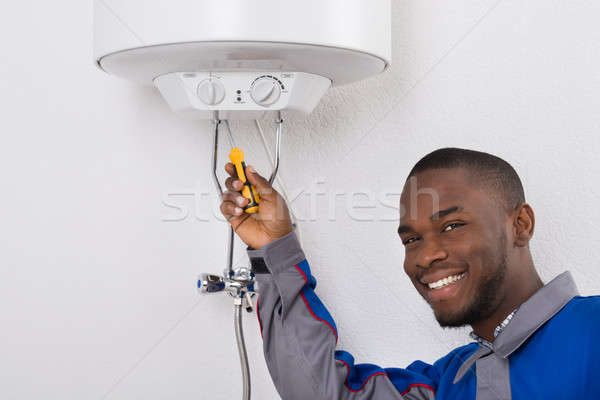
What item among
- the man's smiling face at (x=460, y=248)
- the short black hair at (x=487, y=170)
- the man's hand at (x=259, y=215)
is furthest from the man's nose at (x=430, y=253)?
the man's hand at (x=259, y=215)

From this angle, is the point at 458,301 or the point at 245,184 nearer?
the point at 458,301

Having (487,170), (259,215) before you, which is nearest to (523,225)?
(487,170)

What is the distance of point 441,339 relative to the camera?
1.28 meters

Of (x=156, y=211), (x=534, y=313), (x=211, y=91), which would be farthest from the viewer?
(x=156, y=211)

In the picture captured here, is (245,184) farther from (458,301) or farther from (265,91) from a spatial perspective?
(458,301)

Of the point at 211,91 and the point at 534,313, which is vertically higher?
the point at 211,91

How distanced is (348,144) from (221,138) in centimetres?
28

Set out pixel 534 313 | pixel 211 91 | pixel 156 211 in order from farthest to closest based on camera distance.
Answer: pixel 156 211 → pixel 211 91 → pixel 534 313

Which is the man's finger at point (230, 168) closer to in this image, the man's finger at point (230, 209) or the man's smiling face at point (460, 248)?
the man's finger at point (230, 209)

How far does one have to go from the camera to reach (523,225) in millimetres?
964

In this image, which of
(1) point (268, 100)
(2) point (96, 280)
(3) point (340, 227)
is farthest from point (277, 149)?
(2) point (96, 280)

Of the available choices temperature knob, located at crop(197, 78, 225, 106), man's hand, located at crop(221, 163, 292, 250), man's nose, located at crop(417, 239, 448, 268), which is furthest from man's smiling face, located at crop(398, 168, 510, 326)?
temperature knob, located at crop(197, 78, 225, 106)

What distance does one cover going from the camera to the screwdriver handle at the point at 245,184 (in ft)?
3.59

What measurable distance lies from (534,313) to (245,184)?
1.77 feet
